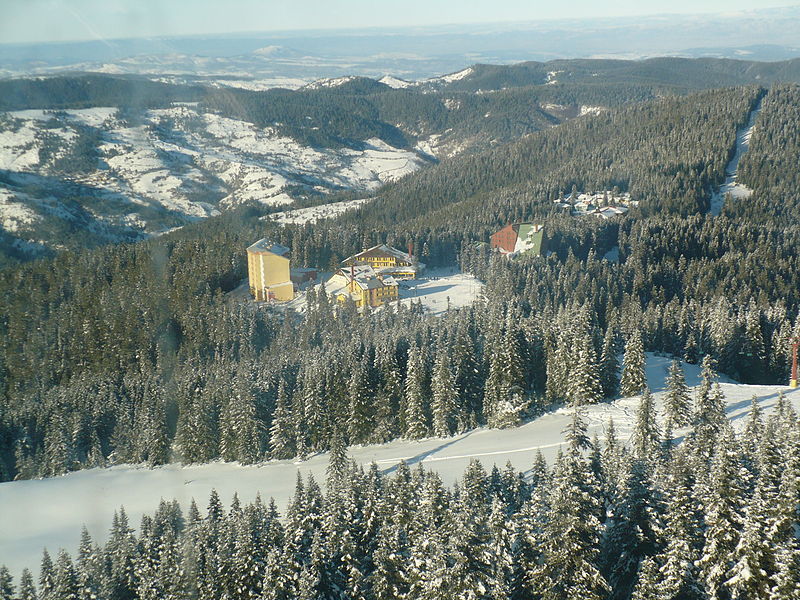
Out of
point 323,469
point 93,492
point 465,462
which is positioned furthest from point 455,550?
point 93,492

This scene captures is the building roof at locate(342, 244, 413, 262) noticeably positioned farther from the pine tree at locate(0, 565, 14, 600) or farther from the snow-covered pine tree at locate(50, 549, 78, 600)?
the snow-covered pine tree at locate(50, 549, 78, 600)

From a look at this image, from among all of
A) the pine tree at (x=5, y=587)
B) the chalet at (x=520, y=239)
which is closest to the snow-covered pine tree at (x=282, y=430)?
the pine tree at (x=5, y=587)

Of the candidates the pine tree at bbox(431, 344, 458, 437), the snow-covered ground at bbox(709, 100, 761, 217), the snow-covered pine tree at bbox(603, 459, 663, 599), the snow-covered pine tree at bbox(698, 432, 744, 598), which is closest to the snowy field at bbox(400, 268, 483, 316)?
the pine tree at bbox(431, 344, 458, 437)

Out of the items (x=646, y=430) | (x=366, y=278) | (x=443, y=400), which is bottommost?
(x=366, y=278)

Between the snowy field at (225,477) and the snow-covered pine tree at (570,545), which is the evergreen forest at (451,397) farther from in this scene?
the snowy field at (225,477)

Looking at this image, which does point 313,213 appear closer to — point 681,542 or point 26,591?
point 26,591

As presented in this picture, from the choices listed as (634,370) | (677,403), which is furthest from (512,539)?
(634,370)
